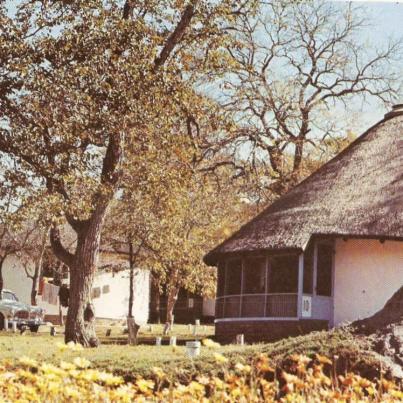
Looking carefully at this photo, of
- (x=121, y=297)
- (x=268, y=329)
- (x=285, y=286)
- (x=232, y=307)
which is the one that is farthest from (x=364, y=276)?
(x=121, y=297)

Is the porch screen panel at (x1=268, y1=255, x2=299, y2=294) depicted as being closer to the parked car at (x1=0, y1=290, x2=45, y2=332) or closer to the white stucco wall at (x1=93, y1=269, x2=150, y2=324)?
the parked car at (x1=0, y1=290, x2=45, y2=332)

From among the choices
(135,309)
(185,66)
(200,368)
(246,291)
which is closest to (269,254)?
(246,291)

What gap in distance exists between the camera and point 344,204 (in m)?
32.2

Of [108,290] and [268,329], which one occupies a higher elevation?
[108,290]

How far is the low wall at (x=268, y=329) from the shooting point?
3108cm

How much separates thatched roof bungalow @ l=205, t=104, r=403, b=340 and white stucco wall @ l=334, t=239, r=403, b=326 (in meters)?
0.03

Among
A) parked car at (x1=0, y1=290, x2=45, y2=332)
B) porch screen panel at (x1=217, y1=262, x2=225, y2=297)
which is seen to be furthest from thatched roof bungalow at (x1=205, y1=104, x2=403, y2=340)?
parked car at (x1=0, y1=290, x2=45, y2=332)

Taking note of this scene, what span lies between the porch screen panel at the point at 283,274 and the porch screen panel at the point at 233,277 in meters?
1.82

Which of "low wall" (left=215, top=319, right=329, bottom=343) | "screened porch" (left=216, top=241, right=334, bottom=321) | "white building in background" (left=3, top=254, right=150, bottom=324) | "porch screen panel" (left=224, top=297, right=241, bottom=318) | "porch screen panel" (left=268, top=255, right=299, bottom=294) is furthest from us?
"white building in background" (left=3, top=254, right=150, bottom=324)

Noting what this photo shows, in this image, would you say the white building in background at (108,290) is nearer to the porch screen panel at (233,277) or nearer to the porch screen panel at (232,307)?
the porch screen panel at (233,277)

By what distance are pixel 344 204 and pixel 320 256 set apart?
206cm

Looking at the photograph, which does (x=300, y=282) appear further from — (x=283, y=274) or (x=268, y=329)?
(x=268, y=329)

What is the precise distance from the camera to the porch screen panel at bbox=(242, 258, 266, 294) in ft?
110

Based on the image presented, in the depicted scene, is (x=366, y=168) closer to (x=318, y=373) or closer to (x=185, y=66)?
(x=185, y=66)
